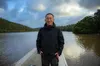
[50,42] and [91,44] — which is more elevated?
[50,42]

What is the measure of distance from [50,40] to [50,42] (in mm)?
38

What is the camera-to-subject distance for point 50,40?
423 centimetres

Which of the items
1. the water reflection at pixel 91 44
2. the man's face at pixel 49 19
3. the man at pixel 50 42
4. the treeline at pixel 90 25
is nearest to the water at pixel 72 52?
the water reflection at pixel 91 44

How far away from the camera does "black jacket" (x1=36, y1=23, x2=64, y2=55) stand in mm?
4234

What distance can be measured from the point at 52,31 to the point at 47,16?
0.98ft

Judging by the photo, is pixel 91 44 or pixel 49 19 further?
pixel 91 44

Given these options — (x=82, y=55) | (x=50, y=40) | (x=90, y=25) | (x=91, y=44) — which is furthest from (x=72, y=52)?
(x=90, y=25)

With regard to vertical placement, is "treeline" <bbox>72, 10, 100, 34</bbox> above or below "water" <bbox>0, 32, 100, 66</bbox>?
above

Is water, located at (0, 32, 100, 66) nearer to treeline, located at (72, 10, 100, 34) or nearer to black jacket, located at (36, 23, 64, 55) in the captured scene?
black jacket, located at (36, 23, 64, 55)

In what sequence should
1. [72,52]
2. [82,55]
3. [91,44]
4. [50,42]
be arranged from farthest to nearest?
1. [91,44]
2. [72,52]
3. [82,55]
4. [50,42]

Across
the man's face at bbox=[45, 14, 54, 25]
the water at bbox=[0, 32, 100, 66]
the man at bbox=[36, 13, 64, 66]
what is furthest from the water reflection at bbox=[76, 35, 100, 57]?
the man's face at bbox=[45, 14, 54, 25]

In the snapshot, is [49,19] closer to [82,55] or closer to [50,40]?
[50,40]

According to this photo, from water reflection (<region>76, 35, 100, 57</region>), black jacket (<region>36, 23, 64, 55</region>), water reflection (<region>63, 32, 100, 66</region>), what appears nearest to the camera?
black jacket (<region>36, 23, 64, 55</region>)

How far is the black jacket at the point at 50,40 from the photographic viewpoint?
13.9ft
